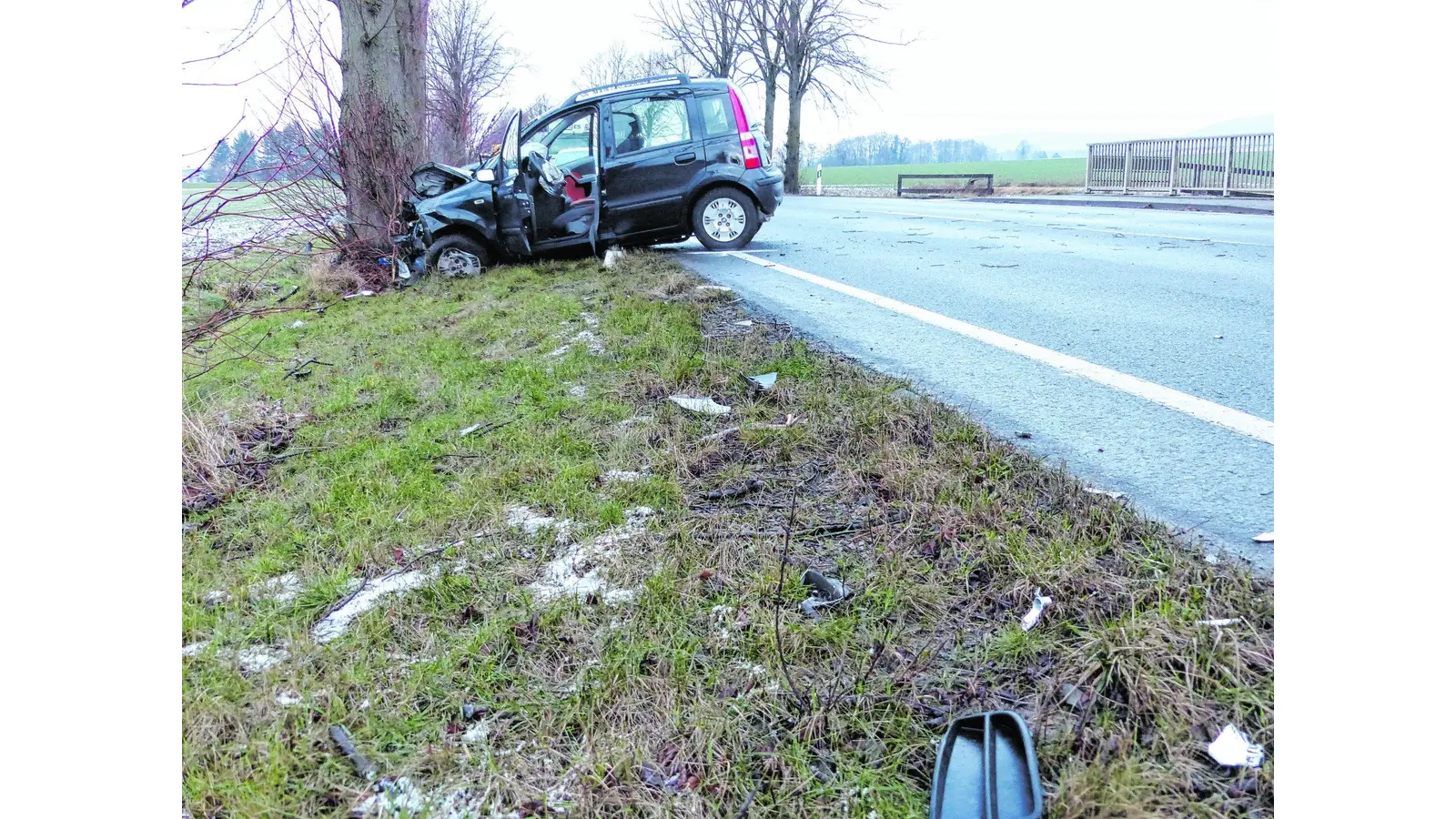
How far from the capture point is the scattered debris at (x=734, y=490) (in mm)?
2975

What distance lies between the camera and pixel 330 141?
1016 cm

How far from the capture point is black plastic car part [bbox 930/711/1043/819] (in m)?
1.59

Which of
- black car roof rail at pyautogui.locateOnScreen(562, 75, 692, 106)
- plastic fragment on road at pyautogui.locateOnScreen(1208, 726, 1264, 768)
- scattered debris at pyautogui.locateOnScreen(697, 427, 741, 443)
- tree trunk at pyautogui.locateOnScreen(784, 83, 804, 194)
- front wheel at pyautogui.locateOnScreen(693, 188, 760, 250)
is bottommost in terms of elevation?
plastic fragment on road at pyautogui.locateOnScreen(1208, 726, 1264, 768)

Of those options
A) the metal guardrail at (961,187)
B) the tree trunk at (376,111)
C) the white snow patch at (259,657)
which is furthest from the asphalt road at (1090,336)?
the metal guardrail at (961,187)

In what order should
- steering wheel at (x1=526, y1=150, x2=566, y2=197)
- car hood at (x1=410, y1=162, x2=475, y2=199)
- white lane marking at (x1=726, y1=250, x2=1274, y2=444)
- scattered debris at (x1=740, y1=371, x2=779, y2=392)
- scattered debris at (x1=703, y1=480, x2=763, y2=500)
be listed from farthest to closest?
car hood at (x1=410, y1=162, x2=475, y2=199) < steering wheel at (x1=526, y1=150, x2=566, y2=197) < scattered debris at (x1=740, y1=371, x2=779, y2=392) < white lane marking at (x1=726, y1=250, x2=1274, y2=444) < scattered debris at (x1=703, y1=480, x2=763, y2=500)

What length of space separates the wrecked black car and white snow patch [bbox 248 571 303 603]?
7676 mm

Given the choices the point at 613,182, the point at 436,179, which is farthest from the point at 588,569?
the point at 436,179

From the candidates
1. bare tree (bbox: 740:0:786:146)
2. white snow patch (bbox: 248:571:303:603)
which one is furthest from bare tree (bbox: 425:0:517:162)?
white snow patch (bbox: 248:571:303:603)

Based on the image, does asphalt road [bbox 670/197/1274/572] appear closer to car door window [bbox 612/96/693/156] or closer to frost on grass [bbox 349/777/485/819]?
car door window [bbox 612/96/693/156]

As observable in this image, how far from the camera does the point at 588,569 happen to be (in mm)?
2533

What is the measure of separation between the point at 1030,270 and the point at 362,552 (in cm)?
617

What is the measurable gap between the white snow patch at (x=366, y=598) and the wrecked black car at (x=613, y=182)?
7.79 meters

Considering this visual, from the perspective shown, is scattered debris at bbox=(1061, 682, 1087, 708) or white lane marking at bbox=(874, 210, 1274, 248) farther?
white lane marking at bbox=(874, 210, 1274, 248)

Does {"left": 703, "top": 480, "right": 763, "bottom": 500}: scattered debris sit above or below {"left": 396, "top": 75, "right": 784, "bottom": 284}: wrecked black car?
below
